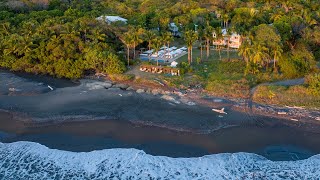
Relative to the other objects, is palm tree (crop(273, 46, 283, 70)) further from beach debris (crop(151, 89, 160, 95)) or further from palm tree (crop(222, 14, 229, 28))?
palm tree (crop(222, 14, 229, 28))

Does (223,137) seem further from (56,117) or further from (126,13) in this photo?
(126,13)

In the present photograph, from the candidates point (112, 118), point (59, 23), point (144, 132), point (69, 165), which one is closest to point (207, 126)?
point (144, 132)

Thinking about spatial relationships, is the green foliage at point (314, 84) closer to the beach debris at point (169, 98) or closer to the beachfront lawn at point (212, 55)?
the beachfront lawn at point (212, 55)

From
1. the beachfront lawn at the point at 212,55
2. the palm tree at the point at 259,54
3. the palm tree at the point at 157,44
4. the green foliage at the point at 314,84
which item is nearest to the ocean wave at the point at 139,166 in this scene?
the green foliage at the point at 314,84

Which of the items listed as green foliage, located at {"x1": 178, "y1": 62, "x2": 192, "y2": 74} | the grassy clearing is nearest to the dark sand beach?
the grassy clearing

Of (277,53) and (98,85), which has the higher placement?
(277,53)

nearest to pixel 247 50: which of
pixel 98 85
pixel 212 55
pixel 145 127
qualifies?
pixel 212 55

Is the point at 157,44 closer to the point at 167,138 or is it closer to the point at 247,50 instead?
the point at 247,50
